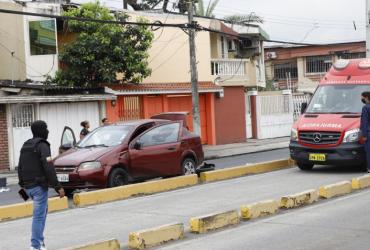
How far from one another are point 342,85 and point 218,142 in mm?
14400

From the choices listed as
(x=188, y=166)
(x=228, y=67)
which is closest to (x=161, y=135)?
(x=188, y=166)

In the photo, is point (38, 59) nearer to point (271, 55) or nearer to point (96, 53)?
point (96, 53)

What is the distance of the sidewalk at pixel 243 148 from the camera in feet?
82.1

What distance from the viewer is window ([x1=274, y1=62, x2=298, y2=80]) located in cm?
5097

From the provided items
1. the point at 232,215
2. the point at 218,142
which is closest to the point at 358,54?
the point at 218,142

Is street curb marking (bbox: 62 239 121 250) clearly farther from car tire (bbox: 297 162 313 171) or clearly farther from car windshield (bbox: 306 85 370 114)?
car windshield (bbox: 306 85 370 114)

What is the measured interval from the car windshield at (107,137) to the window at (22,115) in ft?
24.7

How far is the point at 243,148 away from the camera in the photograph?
1073 inches

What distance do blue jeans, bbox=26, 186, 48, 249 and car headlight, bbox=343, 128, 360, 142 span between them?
831cm

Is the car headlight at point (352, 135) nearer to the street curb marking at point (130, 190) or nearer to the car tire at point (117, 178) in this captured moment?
the street curb marking at point (130, 190)

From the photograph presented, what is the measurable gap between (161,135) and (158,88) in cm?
1146

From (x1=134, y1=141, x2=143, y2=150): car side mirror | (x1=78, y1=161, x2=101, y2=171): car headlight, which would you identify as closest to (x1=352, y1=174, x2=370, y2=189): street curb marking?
(x1=134, y1=141, x2=143, y2=150): car side mirror

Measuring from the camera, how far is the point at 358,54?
49.7 metres

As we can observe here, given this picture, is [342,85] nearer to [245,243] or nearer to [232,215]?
[232,215]
